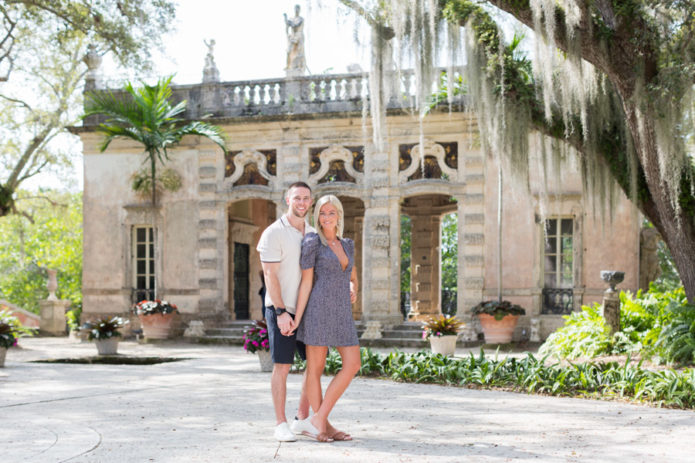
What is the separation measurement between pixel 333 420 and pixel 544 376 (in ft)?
9.31

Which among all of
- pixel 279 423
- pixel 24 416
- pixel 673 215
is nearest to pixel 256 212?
pixel 673 215

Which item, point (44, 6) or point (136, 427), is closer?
point (136, 427)

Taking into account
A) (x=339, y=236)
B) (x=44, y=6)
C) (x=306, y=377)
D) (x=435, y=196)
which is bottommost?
(x=306, y=377)

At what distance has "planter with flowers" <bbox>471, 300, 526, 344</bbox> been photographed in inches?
540

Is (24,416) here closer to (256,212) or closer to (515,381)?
(515,381)

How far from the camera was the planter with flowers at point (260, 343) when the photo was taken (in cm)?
972

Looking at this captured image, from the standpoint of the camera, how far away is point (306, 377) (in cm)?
503

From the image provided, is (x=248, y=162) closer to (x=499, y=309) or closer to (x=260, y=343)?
(x=499, y=309)

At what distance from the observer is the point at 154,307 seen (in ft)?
50.6

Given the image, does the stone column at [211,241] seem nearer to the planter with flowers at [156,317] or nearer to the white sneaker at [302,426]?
the planter with flowers at [156,317]

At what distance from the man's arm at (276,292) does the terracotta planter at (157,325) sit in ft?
36.6

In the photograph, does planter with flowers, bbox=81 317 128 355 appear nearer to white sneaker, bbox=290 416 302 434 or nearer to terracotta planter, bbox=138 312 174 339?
terracotta planter, bbox=138 312 174 339

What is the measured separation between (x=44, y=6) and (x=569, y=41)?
929cm

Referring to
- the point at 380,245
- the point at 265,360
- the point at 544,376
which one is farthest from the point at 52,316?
the point at 544,376
